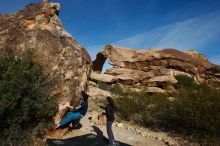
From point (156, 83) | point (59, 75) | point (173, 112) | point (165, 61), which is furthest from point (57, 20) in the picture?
point (165, 61)

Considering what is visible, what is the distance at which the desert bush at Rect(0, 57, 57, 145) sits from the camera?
7.59 metres

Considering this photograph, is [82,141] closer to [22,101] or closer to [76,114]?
[76,114]

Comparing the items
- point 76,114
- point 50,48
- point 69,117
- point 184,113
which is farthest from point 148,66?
point 69,117

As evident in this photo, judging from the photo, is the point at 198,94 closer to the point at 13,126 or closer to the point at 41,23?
the point at 41,23

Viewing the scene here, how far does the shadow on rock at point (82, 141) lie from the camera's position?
9.17 meters

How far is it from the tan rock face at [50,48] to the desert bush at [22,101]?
0.69 meters

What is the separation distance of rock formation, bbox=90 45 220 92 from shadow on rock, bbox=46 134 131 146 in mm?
23638

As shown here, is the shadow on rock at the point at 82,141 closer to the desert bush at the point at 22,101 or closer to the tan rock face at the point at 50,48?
the desert bush at the point at 22,101

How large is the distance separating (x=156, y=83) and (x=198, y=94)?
2004 centimetres

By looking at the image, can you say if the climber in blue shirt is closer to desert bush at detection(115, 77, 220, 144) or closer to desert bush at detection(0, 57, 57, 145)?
desert bush at detection(0, 57, 57, 145)

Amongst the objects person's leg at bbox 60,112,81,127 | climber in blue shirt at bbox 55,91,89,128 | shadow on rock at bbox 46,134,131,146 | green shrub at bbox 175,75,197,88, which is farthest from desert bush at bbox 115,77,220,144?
green shrub at bbox 175,75,197,88

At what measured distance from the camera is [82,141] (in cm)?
984

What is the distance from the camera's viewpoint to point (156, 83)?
3306cm

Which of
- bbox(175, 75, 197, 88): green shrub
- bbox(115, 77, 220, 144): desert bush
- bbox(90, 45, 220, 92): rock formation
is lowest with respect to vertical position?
bbox(115, 77, 220, 144): desert bush
